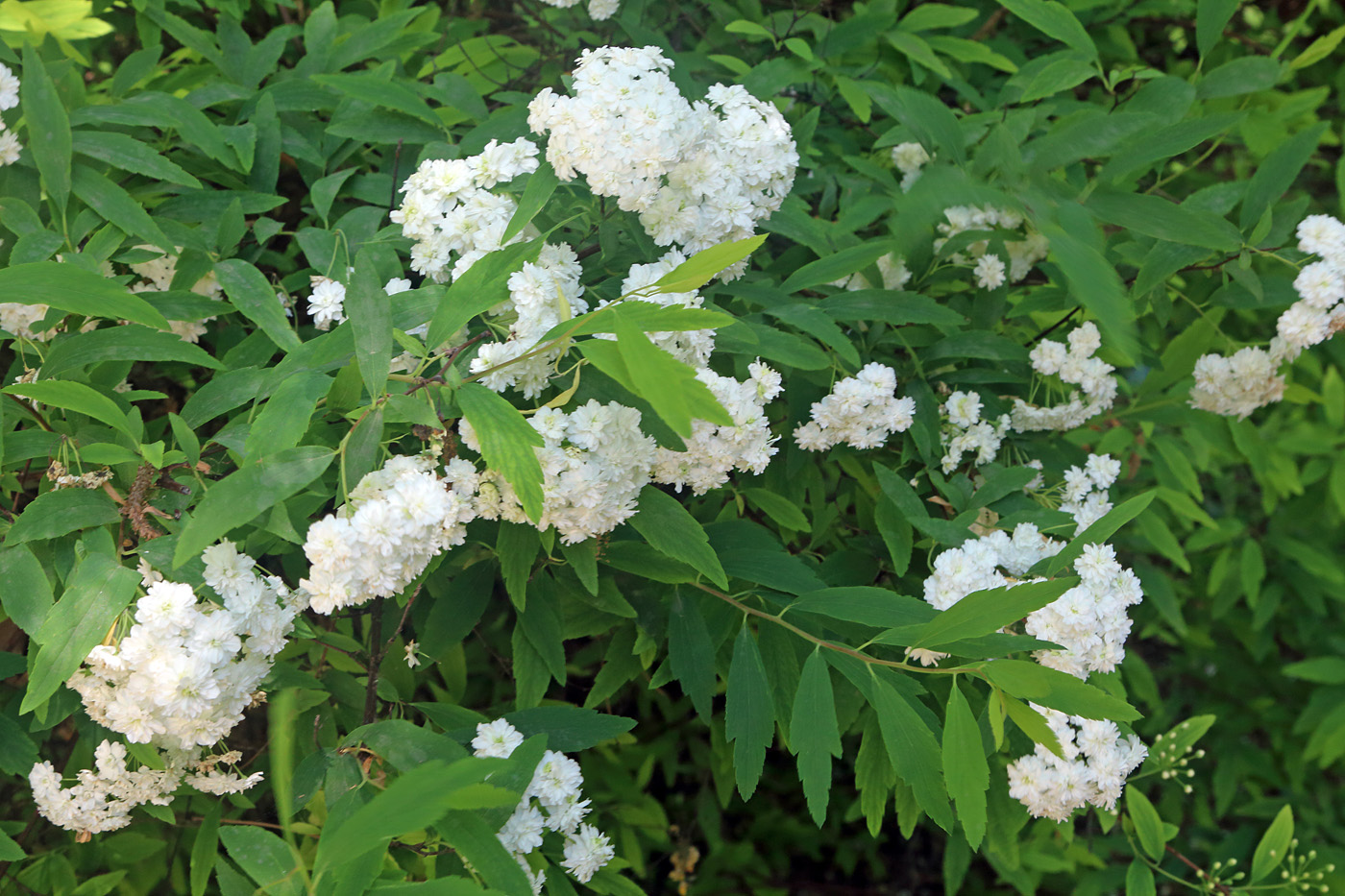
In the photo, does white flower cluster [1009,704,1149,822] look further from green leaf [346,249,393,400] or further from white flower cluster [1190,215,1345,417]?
green leaf [346,249,393,400]

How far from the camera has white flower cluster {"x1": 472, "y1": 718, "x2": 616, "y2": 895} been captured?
1.31 meters

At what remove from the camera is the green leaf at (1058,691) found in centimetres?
114

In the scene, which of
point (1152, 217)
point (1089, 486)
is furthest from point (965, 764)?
point (1089, 486)

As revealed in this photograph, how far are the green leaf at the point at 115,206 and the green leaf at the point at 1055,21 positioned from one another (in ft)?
5.11

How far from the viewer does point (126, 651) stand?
1.20m

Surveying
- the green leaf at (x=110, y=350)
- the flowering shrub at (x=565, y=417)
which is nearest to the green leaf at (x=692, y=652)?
the flowering shrub at (x=565, y=417)

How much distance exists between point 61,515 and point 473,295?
26.8 inches

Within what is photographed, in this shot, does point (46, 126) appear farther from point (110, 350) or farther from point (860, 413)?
point (860, 413)

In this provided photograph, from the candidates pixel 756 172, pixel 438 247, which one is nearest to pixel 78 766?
pixel 438 247

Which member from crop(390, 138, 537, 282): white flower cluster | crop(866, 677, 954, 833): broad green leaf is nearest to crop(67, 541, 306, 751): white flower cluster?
crop(390, 138, 537, 282): white flower cluster

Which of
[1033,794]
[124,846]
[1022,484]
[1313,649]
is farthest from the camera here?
[1313,649]

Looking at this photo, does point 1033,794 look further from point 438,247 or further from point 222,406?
point 222,406

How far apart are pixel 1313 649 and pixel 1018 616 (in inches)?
120

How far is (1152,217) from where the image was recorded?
1.24m
